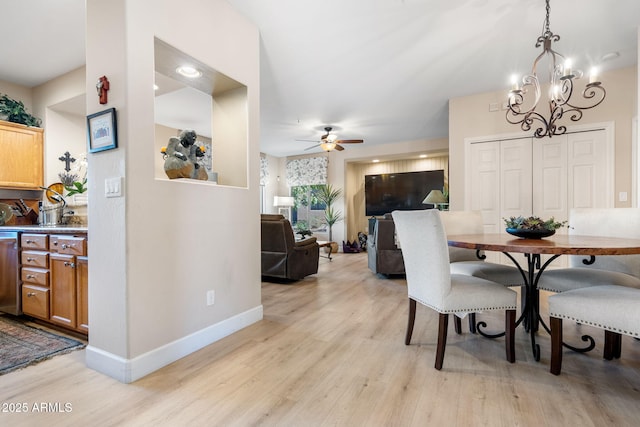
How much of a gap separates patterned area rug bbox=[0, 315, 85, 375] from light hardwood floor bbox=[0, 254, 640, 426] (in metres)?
0.12

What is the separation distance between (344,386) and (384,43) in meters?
3.01

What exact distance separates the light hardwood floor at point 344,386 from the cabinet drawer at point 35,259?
2.87ft

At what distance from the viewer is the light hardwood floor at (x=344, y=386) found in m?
1.39

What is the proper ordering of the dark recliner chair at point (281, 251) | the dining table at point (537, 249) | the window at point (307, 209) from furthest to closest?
the window at point (307, 209)
the dark recliner chair at point (281, 251)
the dining table at point (537, 249)

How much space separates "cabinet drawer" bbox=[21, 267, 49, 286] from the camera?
2.44m

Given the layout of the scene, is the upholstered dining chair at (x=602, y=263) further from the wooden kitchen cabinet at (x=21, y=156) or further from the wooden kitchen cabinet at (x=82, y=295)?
the wooden kitchen cabinet at (x=21, y=156)

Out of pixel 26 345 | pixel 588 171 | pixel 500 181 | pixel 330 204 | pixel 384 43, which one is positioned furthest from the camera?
pixel 330 204

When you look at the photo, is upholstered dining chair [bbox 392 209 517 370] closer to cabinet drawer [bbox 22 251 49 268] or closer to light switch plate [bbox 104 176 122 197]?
light switch plate [bbox 104 176 122 197]

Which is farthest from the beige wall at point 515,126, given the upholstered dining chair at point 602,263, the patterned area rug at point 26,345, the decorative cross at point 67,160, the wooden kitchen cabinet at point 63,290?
the decorative cross at point 67,160

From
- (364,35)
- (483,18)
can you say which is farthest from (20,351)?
(483,18)

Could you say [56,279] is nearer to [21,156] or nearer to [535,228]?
[21,156]

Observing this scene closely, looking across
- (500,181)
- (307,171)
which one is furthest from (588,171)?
(307,171)

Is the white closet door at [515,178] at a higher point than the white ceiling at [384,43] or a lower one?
lower

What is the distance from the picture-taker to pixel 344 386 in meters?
1.65
